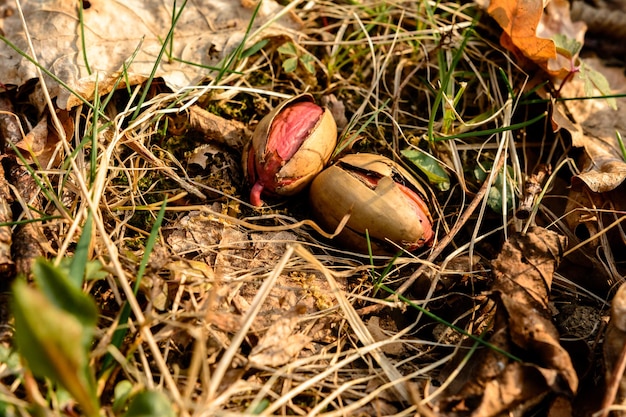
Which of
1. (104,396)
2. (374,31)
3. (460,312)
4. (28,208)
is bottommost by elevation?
(104,396)

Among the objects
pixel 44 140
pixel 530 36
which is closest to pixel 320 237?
pixel 44 140

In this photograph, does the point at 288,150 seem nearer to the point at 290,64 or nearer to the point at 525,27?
the point at 290,64

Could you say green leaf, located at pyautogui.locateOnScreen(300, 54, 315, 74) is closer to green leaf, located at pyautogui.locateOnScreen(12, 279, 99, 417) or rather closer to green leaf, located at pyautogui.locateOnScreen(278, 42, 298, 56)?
green leaf, located at pyautogui.locateOnScreen(278, 42, 298, 56)

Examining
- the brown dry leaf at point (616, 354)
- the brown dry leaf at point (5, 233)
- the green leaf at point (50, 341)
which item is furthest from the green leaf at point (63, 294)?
the brown dry leaf at point (616, 354)

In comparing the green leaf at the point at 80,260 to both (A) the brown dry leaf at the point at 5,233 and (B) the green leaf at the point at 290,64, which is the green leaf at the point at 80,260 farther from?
(B) the green leaf at the point at 290,64

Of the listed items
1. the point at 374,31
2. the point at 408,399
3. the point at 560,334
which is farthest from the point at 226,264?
the point at 374,31

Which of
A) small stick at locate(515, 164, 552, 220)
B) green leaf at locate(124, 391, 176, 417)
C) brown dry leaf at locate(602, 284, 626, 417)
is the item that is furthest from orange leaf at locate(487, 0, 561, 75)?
green leaf at locate(124, 391, 176, 417)

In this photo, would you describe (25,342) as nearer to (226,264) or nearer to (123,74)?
(226,264)
